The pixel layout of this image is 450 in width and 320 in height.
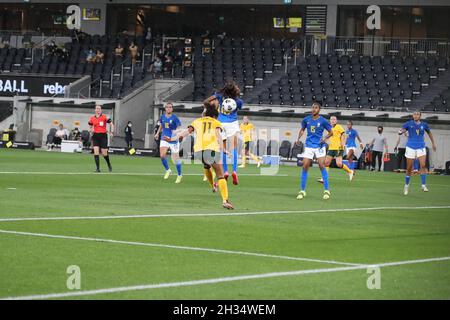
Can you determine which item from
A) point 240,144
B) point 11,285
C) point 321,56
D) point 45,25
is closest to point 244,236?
point 11,285

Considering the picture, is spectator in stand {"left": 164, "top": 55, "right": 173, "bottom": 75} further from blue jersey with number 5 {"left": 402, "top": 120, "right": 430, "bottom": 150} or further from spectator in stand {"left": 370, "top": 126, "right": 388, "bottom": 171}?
blue jersey with number 5 {"left": 402, "top": 120, "right": 430, "bottom": 150}

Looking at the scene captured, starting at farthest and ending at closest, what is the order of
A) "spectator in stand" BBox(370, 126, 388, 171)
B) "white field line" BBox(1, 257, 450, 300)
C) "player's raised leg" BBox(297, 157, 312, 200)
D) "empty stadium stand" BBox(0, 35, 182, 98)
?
"empty stadium stand" BBox(0, 35, 182, 98), "spectator in stand" BBox(370, 126, 388, 171), "player's raised leg" BBox(297, 157, 312, 200), "white field line" BBox(1, 257, 450, 300)

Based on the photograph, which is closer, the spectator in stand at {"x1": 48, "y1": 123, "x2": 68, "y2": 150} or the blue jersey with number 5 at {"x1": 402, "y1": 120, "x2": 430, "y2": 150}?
the blue jersey with number 5 at {"x1": 402, "y1": 120, "x2": 430, "y2": 150}

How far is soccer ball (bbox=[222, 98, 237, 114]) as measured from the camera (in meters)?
25.5

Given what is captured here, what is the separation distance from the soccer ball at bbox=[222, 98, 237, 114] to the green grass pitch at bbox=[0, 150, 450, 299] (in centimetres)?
209

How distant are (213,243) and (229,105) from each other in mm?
11624

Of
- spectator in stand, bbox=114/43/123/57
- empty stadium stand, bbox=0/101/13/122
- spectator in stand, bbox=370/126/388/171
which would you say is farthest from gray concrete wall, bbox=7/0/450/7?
spectator in stand, bbox=370/126/388/171

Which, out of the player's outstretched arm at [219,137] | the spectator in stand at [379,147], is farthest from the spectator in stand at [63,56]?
the player's outstretched arm at [219,137]

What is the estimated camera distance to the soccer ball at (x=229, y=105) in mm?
25469

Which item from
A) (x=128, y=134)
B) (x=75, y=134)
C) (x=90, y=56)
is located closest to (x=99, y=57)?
(x=90, y=56)

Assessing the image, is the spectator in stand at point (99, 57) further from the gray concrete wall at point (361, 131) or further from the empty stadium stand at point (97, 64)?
the gray concrete wall at point (361, 131)

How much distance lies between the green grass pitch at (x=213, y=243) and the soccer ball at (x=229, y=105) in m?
2.09

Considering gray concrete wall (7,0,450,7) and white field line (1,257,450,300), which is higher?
gray concrete wall (7,0,450,7)

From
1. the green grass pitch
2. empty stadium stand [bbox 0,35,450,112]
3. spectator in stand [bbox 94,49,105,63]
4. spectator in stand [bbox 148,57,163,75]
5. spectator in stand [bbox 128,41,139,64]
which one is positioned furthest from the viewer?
spectator in stand [bbox 94,49,105,63]
